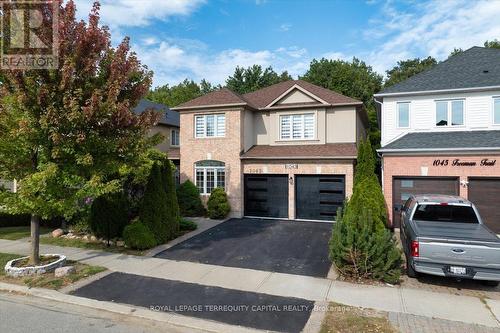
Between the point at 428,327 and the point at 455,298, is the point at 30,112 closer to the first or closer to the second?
the point at 428,327

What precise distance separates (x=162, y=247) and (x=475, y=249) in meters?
9.36

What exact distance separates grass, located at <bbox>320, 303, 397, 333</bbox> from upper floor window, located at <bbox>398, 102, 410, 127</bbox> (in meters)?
12.1

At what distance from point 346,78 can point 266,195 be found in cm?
2659

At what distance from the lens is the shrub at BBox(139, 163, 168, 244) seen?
39.4 feet

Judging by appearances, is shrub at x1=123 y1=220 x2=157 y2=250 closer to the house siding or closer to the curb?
the curb

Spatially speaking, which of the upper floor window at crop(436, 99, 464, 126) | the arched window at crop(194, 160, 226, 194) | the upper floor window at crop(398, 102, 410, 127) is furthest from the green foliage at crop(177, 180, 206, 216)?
the upper floor window at crop(436, 99, 464, 126)

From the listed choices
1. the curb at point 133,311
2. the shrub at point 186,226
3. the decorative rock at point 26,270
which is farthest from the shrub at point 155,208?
the curb at point 133,311

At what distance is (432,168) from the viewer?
14281 mm

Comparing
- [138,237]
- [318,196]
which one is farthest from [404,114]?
[138,237]

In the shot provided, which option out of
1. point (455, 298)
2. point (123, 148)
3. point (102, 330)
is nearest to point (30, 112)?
point (123, 148)

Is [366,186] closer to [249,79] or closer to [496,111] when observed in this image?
[496,111]

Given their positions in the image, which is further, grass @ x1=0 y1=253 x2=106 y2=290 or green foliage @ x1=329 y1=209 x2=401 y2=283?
green foliage @ x1=329 y1=209 x2=401 y2=283

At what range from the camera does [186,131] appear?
19297mm

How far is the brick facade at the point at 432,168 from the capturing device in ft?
44.2
